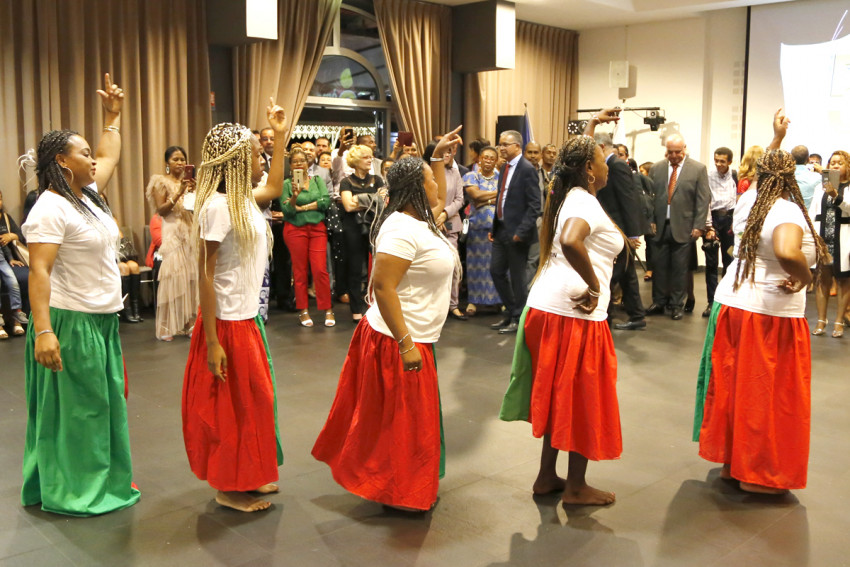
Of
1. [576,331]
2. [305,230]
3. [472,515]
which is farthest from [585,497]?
[305,230]

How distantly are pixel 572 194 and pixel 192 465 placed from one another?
168 centimetres

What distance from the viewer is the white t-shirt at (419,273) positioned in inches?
107

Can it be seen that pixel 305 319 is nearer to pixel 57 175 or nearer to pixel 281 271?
pixel 281 271

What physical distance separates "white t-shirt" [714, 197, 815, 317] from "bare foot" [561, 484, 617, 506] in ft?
2.95

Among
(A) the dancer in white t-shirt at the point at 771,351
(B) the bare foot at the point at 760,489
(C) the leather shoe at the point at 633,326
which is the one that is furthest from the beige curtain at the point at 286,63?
(B) the bare foot at the point at 760,489

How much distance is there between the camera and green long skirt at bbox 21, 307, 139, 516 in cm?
286

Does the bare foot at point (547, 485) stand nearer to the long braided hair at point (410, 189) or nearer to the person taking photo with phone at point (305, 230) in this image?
the long braided hair at point (410, 189)

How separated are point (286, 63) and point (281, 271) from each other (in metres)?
2.38

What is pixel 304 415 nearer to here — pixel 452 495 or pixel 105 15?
pixel 452 495

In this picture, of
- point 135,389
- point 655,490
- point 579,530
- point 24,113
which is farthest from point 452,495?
point 24,113

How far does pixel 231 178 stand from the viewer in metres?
2.83

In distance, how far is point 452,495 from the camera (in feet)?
10.4

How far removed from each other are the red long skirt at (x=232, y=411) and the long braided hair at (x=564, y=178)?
1.11 m

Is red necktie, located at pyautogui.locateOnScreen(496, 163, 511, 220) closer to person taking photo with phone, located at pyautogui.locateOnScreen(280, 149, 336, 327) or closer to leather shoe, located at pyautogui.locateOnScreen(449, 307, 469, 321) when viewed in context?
leather shoe, located at pyautogui.locateOnScreen(449, 307, 469, 321)
